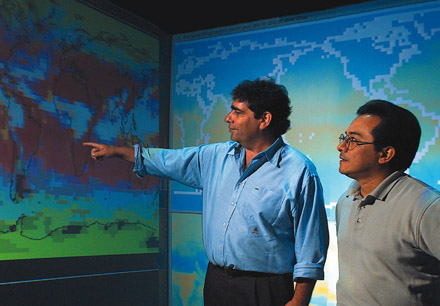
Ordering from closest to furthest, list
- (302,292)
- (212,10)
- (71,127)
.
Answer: (302,292), (71,127), (212,10)

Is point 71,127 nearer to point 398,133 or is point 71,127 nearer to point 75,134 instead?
point 75,134

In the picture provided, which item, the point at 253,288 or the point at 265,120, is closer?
the point at 253,288

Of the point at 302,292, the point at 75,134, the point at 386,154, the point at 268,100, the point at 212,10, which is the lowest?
the point at 302,292

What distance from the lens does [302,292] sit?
7.55 ft

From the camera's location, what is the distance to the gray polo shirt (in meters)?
1.67

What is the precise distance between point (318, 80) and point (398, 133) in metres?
1.72

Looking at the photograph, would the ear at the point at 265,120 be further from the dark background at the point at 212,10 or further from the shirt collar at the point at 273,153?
the dark background at the point at 212,10

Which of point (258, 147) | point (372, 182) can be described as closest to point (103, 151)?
point (258, 147)

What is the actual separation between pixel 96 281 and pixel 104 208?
49cm

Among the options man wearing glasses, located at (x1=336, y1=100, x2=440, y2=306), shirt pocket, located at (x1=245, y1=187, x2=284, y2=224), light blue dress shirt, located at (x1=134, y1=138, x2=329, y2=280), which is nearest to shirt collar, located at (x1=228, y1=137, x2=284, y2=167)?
light blue dress shirt, located at (x1=134, y1=138, x2=329, y2=280)

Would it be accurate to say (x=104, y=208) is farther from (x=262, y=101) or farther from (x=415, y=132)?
(x=415, y=132)

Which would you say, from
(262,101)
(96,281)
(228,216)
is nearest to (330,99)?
(262,101)

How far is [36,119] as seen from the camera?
9.81 feet

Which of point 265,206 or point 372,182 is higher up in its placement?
point 372,182
